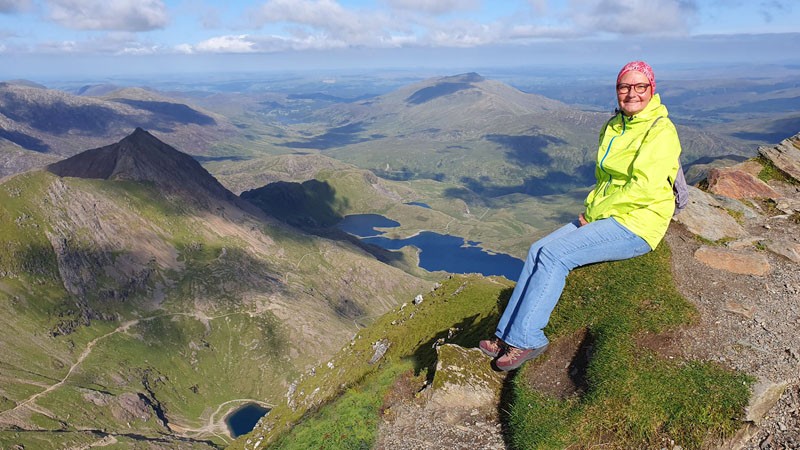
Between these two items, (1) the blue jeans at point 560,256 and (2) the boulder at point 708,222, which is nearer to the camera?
(1) the blue jeans at point 560,256

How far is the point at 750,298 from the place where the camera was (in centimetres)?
1762

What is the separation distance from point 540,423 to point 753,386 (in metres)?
6.13

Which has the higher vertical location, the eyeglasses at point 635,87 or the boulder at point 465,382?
the eyeglasses at point 635,87

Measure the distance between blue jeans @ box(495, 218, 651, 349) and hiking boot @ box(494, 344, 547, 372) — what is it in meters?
1.33

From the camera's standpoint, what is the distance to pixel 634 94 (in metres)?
13.5

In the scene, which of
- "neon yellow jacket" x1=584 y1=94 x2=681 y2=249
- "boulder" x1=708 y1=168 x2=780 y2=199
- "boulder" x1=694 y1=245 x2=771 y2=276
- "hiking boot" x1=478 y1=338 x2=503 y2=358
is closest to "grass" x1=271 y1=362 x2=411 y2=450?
"hiking boot" x1=478 y1=338 x2=503 y2=358

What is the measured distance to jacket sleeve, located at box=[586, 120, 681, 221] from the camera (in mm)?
12680

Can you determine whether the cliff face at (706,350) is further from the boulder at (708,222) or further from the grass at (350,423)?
the grass at (350,423)

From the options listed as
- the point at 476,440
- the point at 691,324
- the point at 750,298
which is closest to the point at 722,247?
the point at 750,298

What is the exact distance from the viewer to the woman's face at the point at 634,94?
1336cm

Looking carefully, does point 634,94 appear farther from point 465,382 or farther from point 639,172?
point 465,382

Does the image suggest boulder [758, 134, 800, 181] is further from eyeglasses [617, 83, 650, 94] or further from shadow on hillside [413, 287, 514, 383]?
eyeglasses [617, 83, 650, 94]

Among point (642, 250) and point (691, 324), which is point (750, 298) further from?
point (642, 250)

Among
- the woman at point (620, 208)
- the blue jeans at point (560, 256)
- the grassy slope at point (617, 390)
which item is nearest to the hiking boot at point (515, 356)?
the woman at point (620, 208)
